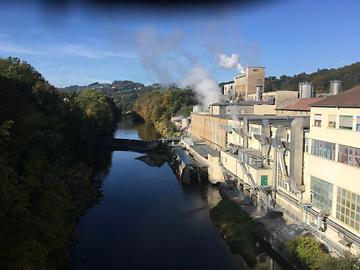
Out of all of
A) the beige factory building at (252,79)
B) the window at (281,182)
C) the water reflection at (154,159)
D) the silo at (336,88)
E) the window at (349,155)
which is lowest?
the water reflection at (154,159)

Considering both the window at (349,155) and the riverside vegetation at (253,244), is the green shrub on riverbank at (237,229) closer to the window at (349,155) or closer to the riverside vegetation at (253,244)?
the riverside vegetation at (253,244)

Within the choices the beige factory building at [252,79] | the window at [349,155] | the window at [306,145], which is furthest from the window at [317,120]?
the beige factory building at [252,79]

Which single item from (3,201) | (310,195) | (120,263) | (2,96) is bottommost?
(120,263)

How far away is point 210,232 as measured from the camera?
8.88 metres

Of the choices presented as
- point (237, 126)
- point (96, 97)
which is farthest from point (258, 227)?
point (96, 97)

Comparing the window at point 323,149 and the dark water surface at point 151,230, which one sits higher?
the window at point 323,149

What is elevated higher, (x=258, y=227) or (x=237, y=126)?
(x=237, y=126)

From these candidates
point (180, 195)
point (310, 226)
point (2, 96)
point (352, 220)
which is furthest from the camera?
point (180, 195)

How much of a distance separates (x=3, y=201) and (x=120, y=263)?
11.9 ft

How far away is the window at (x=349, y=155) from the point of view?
6.32 m

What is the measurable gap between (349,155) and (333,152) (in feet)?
1.64

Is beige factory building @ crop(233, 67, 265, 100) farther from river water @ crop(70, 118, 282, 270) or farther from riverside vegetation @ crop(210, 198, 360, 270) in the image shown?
riverside vegetation @ crop(210, 198, 360, 270)

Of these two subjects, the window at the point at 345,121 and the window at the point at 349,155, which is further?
the window at the point at 345,121

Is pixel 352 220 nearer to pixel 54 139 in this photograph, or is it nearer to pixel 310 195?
pixel 310 195
